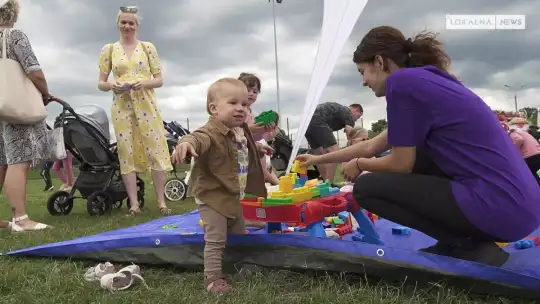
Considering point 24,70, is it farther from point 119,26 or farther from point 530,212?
→ point 530,212

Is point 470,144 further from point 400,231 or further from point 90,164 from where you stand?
point 90,164

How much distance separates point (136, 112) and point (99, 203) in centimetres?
87

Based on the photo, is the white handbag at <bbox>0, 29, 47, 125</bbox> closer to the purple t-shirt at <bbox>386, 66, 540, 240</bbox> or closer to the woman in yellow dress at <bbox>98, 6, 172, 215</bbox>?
the woman in yellow dress at <bbox>98, 6, 172, 215</bbox>

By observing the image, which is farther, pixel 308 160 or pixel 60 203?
pixel 60 203

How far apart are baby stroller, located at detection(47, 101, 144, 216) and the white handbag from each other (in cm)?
87

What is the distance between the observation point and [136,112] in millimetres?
4117

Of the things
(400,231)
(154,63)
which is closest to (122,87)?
(154,63)

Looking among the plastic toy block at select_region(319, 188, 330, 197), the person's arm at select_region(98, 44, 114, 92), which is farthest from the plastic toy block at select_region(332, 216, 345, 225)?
the person's arm at select_region(98, 44, 114, 92)

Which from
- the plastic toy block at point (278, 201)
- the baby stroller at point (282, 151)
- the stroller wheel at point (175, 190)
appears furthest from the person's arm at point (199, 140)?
the baby stroller at point (282, 151)

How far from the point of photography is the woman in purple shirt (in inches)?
66.4

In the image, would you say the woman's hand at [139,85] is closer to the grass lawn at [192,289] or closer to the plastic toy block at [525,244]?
the grass lawn at [192,289]

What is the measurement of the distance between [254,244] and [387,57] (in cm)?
91

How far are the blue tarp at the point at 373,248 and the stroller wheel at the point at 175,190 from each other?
8.84 ft

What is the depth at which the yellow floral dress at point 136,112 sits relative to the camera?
408 centimetres
